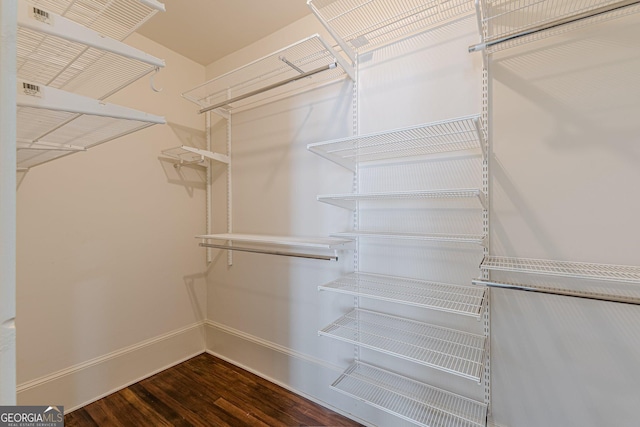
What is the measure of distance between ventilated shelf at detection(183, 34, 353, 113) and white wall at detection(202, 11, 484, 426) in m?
0.08

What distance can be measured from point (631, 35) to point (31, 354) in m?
3.16

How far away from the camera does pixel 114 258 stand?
1864 millimetres

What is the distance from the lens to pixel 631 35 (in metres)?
1.00

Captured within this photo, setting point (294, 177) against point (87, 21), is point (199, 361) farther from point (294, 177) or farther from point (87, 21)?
point (87, 21)

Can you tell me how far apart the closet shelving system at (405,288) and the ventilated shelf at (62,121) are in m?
0.78

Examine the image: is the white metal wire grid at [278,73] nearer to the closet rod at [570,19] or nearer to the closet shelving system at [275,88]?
the closet shelving system at [275,88]

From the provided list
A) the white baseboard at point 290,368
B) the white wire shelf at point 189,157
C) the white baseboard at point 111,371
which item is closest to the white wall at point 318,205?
the white baseboard at point 290,368

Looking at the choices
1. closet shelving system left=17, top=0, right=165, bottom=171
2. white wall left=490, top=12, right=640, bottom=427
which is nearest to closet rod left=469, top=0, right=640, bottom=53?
white wall left=490, top=12, right=640, bottom=427

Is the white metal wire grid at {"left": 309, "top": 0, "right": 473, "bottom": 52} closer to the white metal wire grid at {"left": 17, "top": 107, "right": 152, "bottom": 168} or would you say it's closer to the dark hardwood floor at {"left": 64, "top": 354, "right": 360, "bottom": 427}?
the white metal wire grid at {"left": 17, "top": 107, "right": 152, "bottom": 168}

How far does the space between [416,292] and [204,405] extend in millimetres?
1485

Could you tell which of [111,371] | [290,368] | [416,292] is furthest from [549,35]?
[111,371]

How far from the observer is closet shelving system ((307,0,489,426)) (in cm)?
116

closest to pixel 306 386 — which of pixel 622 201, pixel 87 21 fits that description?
pixel 622 201

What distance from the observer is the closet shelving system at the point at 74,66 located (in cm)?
70
